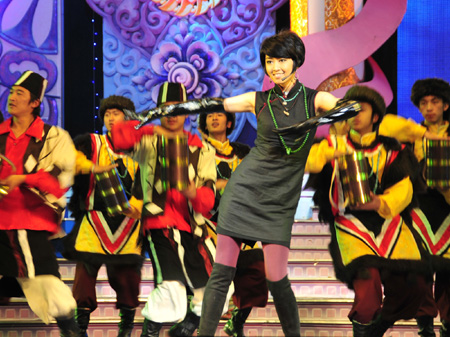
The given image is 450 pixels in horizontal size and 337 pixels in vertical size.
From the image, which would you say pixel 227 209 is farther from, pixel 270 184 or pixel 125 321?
pixel 125 321

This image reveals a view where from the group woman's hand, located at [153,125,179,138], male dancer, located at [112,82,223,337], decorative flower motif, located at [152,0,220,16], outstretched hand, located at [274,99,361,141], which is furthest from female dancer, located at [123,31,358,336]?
decorative flower motif, located at [152,0,220,16]

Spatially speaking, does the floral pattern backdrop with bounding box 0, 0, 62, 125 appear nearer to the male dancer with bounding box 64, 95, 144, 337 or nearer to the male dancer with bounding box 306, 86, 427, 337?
the male dancer with bounding box 64, 95, 144, 337

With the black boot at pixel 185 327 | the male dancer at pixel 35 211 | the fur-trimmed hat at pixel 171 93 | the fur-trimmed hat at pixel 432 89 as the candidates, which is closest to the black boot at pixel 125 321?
the black boot at pixel 185 327

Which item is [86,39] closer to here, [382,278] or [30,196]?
[30,196]

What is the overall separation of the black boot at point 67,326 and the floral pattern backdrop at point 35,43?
4.62m

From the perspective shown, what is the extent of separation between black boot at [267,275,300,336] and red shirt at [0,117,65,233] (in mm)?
1433

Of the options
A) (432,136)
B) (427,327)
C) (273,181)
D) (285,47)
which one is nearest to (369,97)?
(432,136)

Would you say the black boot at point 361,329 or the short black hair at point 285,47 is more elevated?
the short black hair at point 285,47

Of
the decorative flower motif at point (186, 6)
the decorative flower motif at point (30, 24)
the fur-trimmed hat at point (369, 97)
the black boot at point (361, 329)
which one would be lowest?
the black boot at point (361, 329)

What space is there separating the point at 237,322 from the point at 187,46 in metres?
4.32

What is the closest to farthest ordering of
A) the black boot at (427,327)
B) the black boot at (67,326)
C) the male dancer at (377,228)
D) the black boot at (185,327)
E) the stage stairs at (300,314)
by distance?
the black boot at (67,326), the male dancer at (377,228), the black boot at (185,327), the black boot at (427,327), the stage stairs at (300,314)

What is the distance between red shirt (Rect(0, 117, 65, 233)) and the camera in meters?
4.36

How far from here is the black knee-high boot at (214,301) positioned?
12.0ft

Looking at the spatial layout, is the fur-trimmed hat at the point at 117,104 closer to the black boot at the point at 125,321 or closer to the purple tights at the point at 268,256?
the black boot at the point at 125,321
